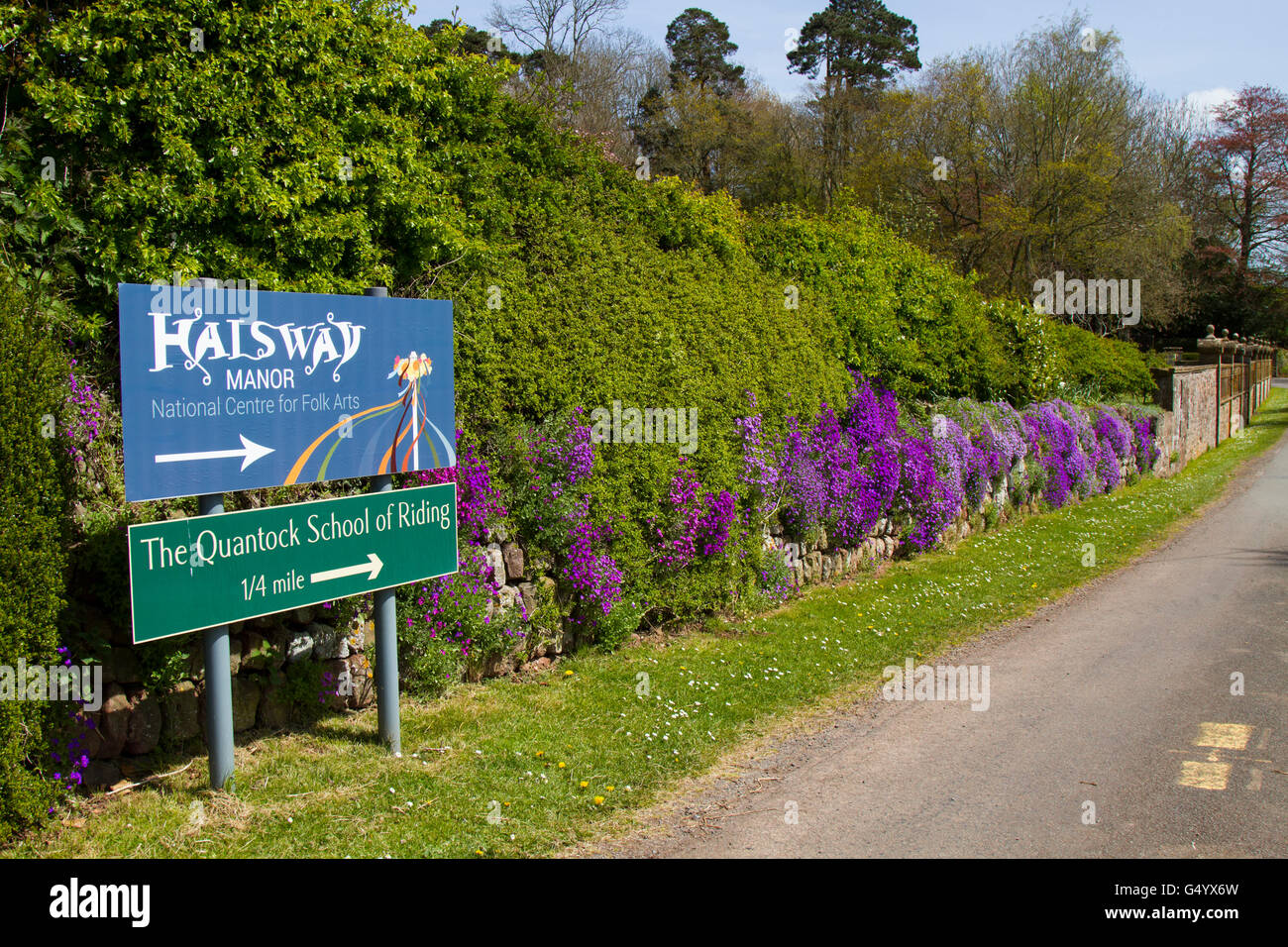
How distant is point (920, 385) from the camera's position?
13.8 metres

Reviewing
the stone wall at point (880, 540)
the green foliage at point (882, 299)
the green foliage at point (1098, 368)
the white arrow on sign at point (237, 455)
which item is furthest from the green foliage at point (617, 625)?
the green foliage at point (1098, 368)

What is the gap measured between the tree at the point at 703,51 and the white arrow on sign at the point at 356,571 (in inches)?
1563

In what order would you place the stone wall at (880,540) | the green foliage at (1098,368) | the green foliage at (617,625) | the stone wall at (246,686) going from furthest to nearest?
the green foliage at (1098,368) → the stone wall at (880,540) → the green foliage at (617,625) → the stone wall at (246,686)

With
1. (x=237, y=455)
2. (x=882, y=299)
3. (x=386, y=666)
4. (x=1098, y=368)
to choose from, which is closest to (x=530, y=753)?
(x=386, y=666)

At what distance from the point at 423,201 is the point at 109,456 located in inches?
114

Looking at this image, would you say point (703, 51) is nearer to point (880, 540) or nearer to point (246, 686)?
point (880, 540)

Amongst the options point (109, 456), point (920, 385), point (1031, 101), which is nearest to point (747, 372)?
point (920, 385)

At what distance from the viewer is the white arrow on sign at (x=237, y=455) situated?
14.8ft

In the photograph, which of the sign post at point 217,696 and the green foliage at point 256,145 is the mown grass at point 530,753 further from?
the green foliage at point 256,145

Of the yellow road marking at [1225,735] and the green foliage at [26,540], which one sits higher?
the green foliage at [26,540]

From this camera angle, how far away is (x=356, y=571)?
5.39m
